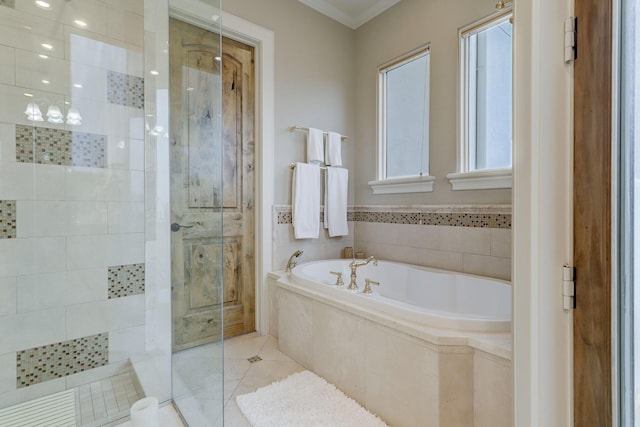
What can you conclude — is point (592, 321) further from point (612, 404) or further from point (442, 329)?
point (442, 329)

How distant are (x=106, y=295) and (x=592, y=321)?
78.6 inches

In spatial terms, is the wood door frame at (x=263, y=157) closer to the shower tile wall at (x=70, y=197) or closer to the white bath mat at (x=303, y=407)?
the white bath mat at (x=303, y=407)

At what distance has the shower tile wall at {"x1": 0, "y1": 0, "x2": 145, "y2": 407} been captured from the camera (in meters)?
1.42

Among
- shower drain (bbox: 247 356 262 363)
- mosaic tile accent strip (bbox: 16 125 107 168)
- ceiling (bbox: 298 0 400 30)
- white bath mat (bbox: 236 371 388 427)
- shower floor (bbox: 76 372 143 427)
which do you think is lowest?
shower drain (bbox: 247 356 262 363)

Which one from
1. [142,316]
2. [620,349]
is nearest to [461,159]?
[620,349]

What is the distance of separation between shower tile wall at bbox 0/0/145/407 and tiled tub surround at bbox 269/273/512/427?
110cm

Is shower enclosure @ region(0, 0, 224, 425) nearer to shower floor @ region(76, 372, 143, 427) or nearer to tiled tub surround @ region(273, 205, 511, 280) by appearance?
shower floor @ region(76, 372, 143, 427)

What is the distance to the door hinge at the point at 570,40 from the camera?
78 centimetres

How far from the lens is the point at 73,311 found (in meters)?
1.57

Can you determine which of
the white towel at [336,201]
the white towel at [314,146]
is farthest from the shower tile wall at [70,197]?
the white towel at [336,201]

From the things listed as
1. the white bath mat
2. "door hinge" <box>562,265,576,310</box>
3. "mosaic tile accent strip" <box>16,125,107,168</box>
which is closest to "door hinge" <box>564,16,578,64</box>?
"door hinge" <box>562,265,576,310</box>

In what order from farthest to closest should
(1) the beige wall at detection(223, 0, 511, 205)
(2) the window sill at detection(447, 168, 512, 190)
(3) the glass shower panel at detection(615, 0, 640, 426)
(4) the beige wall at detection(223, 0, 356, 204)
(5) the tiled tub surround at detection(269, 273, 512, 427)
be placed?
(4) the beige wall at detection(223, 0, 356, 204) < (1) the beige wall at detection(223, 0, 511, 205) < (2) the window sill at detection(447, 168, 512, 190) < (5) the tiled tub surround at detection(269, 273, 512, 427) < (3) the glass shower panel at detection(615, 0, 640, 426)

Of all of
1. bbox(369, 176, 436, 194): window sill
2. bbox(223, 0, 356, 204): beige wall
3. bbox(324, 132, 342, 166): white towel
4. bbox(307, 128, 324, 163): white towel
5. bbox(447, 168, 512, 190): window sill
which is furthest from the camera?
bbox(324, 132, 342, 166): white towel

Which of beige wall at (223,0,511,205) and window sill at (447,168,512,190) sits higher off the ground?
beige wall at (223,0,511,205)
